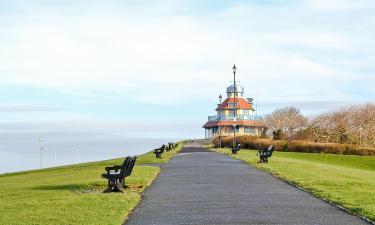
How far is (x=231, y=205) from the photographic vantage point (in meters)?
13.8

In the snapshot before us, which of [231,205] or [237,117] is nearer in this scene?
[231,205]

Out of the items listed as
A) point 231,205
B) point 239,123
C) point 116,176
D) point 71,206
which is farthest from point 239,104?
point 71,206

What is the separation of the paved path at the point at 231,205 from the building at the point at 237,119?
8585 cm

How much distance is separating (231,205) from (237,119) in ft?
307

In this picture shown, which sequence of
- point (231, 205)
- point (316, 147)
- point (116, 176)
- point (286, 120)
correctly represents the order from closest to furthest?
point (231, 205), point (116, 176), point (316, 147), point (286, 120)

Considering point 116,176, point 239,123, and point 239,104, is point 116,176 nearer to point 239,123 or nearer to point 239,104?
point 239,123

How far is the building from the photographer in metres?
106

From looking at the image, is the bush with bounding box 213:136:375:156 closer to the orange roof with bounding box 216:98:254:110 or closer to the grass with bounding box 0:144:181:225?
the grass with bounding box 0:144:181:225

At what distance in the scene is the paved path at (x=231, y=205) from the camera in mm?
11680

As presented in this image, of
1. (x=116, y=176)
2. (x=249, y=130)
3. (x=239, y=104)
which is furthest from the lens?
(x=239, y=104)

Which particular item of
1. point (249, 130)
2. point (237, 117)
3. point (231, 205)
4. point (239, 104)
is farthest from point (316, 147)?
point (239, 104)

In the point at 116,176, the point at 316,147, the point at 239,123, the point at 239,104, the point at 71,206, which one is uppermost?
the point at 239,104

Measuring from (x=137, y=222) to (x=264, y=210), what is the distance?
2.93 m

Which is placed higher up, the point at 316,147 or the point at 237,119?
the point at 237,119
